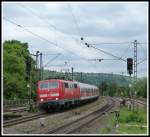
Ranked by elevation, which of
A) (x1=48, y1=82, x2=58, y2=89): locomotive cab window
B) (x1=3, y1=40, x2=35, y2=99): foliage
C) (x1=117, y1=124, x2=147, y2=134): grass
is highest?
(x1=3, y1=40, x2=35, y2=99): foliage

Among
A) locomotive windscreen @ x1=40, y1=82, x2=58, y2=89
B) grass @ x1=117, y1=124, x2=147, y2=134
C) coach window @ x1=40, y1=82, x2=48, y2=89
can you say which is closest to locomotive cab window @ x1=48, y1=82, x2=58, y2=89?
locomotive windscreen @ x1=40, y1=82, x2=58, y2=89

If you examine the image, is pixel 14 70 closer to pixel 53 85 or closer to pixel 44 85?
pixel 44 85

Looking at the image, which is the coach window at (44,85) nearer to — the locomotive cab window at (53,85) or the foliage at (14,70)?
the locomotive cab window at (53,85)

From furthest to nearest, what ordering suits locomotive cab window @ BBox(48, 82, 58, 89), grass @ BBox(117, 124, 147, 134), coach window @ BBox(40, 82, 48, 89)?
coach window @ BBox(40, 82, 48, 89)
locomotive cab window @ BBox(48, 82, 58, 89)
grass @ BBox(117, 124, 147, 134)

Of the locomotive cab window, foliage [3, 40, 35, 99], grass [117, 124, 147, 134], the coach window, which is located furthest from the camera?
foliage [3, 40, 35, 99]

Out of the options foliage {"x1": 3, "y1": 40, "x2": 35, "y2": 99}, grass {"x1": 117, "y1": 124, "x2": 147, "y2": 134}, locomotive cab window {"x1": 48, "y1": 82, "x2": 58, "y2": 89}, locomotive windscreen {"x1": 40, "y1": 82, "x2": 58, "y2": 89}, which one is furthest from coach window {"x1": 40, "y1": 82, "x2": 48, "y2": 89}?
foliage {"x1": 3, "y1": 40, "x2": 35, "y2": 99}

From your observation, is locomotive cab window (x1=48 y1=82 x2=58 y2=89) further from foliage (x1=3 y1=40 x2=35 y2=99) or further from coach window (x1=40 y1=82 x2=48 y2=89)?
foliage (x1=3 y1=40 x2=35 y2=99)

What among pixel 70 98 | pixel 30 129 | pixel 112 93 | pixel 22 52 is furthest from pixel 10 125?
pixel 112 93

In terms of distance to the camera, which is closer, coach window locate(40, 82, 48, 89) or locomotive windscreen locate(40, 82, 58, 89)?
locomotive windscreen locate(40, 82, 58, 89)

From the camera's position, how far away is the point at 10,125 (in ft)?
78.4

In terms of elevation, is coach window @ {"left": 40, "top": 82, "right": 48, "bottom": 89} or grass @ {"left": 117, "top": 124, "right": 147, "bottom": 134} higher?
coach window @ {"left": 40, "top": 82, "right": 48, "bottom": 89}

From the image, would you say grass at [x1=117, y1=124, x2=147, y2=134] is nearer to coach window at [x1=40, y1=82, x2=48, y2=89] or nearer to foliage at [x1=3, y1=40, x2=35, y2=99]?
coach window at [x1=40, y1=82, x2=48, y2=89]

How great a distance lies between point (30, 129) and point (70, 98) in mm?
19846

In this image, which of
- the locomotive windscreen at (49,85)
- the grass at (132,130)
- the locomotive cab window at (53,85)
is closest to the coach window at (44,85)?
the locomotive windscreen at (49,85)
